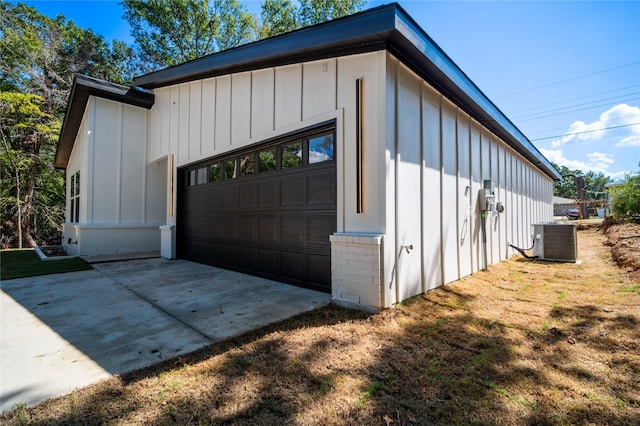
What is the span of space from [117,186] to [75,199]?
10.8 ft

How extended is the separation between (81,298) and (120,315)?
1273 millimetres

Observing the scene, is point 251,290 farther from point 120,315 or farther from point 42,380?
point 42,380

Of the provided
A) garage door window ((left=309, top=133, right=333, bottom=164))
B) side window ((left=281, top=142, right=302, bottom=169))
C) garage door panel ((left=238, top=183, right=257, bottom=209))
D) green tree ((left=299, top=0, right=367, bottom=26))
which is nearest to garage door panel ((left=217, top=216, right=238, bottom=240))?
garage door panel ((left=238, top=183, right=257, bottom=209))

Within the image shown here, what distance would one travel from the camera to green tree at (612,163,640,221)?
42.1ft

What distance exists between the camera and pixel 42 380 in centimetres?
215

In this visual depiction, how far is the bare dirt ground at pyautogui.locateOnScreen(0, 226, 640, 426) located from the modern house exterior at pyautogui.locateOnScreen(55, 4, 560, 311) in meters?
0.84

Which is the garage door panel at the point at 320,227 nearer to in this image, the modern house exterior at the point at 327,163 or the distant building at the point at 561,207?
the modern house exterior at the point at 327,163

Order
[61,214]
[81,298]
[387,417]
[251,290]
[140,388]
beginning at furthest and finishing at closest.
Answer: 1. [61,214]
2. [251,290]
3. [81,298]
4. [140,388]
5. [387,417]

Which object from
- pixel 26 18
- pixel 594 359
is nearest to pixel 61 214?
pixel 26 18

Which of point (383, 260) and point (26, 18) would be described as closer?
point (383, 260)

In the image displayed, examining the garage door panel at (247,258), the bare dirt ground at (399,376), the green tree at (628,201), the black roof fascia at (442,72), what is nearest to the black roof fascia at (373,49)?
the black roof fascia at (442,72)

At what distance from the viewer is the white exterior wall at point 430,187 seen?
373 centimetres

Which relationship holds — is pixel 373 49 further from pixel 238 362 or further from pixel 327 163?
pixel 238 362

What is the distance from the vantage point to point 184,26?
691 inches
